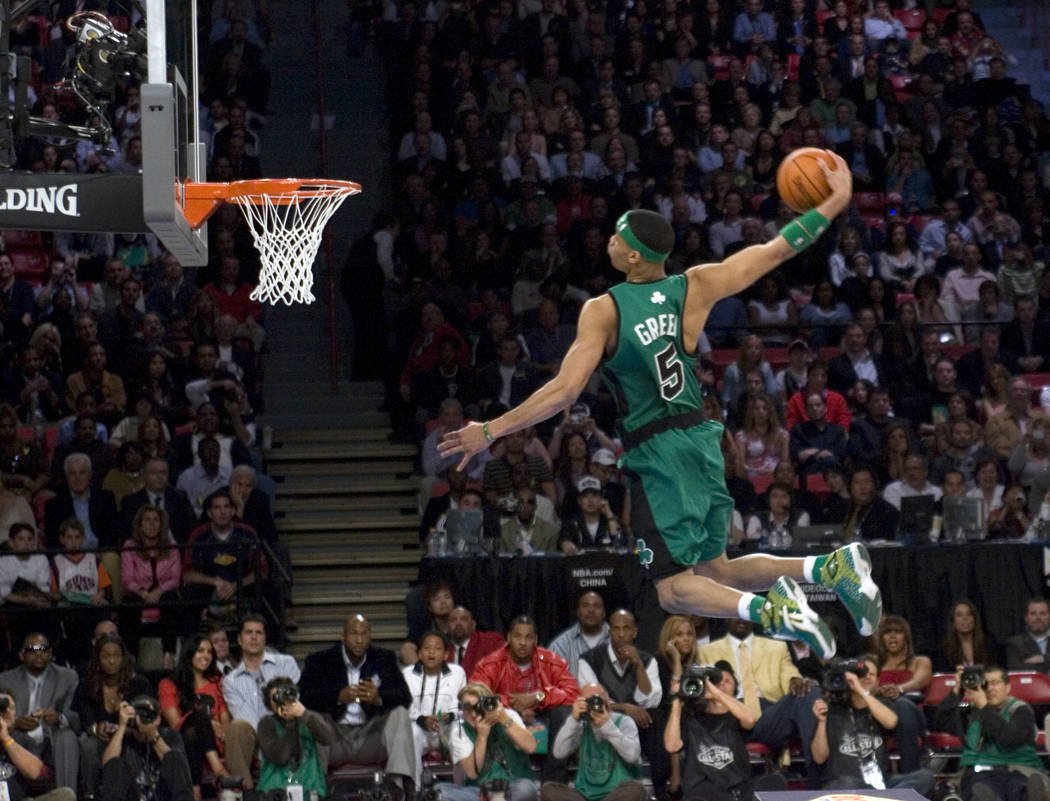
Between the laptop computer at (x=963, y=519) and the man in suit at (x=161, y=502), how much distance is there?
635cm

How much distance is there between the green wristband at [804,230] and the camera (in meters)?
8.16

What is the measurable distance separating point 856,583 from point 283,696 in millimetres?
5851

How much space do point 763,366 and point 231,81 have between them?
24.7ft

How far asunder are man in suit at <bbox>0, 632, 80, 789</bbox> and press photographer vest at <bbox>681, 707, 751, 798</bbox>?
4.39m

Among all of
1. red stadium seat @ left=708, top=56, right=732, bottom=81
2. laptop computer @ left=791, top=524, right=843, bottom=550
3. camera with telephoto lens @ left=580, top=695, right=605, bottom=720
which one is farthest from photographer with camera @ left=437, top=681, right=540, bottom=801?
red stadium seat @ left=708, top=56, right=732, bottom=81

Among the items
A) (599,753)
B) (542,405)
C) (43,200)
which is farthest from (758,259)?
(599,753)

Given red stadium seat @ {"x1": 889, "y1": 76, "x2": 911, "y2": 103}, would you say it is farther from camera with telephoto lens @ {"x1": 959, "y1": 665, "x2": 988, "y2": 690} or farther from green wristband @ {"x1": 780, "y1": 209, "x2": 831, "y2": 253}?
green wristband @ {"x1": 780, "y1": 209, "x2": 831, "y2": 253}

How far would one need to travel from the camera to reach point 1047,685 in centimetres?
1383

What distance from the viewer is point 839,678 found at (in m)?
12.8

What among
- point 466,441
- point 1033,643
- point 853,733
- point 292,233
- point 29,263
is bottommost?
point 853,733

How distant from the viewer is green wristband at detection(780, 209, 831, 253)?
8164 mm

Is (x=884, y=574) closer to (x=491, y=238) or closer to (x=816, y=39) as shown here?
(x=491, y=238)

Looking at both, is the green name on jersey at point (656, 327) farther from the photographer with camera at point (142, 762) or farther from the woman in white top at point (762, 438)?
the woman in white top at point (762, 438)

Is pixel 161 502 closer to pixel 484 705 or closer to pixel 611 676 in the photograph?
pixel 484 705
